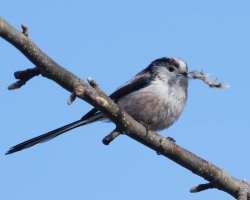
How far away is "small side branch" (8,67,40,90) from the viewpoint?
296cm

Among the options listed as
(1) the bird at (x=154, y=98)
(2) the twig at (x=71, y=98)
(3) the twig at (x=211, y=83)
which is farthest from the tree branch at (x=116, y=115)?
(1) the bird at (x=154, y=98)

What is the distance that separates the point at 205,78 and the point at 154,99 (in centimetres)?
92

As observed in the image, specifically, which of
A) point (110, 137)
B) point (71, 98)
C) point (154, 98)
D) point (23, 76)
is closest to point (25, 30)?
point (23, 76)

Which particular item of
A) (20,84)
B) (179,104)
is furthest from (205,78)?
(20,84)

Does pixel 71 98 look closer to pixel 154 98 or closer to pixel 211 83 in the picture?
pixel 211 83

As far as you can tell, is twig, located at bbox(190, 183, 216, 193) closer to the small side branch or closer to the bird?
the small side branch

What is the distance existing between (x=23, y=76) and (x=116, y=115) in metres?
Answer: 0.58

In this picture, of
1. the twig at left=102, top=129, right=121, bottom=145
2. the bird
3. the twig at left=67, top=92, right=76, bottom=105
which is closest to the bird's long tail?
the bird

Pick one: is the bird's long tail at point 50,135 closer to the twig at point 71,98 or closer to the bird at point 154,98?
the bird at point 154,98

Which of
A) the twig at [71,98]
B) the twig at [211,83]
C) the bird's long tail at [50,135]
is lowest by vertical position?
the twig at [71,98]

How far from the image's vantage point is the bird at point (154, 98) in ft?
17.7

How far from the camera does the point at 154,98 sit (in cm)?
544

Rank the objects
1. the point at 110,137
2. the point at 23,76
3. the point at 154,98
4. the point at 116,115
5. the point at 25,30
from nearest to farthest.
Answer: the point at 25,30
the point at 23,76
the point at 116,115
the point at 110,137
the point at 154,98

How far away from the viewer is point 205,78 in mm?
4625
